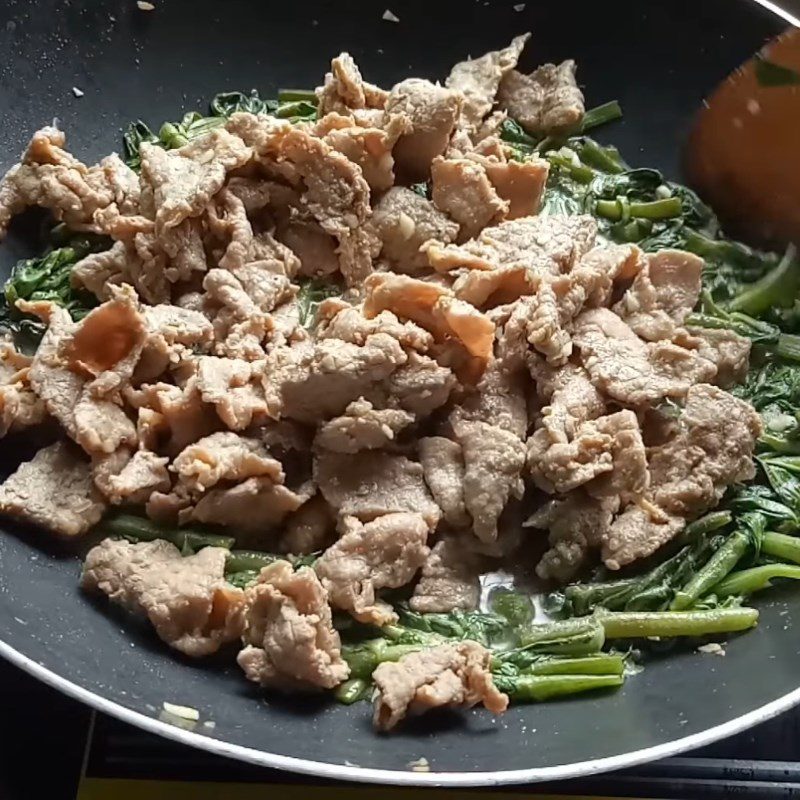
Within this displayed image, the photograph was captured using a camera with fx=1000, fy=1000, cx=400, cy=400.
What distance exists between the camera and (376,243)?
115 inches

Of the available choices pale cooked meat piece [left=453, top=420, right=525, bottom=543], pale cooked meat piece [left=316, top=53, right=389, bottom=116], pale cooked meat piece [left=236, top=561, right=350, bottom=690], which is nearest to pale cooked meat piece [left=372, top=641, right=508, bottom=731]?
pale cooked meat piece [left=236, top=561, right=350, bottom=690]

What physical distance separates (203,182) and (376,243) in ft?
1.73

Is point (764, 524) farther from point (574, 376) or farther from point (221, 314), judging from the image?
point (221, 314)

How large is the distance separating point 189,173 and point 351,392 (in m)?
0.84

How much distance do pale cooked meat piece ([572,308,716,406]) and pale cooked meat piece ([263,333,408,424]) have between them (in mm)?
534

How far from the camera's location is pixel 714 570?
8.26 feet

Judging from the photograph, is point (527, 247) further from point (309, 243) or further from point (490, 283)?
point (309, 243)

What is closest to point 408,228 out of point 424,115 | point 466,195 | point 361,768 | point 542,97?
point 466,195

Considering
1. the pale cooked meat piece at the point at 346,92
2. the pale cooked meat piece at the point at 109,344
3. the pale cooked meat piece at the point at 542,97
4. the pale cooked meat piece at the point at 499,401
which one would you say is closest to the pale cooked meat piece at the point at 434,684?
the pale cooked meat piece at the point at 499,401

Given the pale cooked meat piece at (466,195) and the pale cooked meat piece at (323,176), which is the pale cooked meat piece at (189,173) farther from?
the pale cooked meat piece at (466,195)

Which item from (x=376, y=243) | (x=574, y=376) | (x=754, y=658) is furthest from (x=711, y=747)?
(x=376, y=243)

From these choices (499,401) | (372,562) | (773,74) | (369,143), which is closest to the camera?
(372,562)

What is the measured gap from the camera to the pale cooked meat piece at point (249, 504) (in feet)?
7.93

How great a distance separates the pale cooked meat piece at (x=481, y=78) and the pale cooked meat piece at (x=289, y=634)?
5.64 ft
